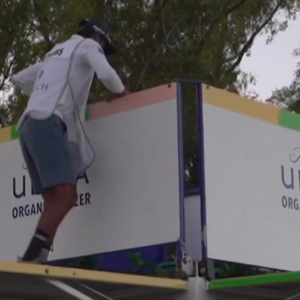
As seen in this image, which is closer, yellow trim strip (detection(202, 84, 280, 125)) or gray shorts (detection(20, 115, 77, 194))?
gray shorts (detection(20, 115, 77, 194))

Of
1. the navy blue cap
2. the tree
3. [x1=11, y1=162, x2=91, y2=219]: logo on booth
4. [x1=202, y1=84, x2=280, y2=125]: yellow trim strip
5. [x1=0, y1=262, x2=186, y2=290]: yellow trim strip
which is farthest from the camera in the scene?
the tree

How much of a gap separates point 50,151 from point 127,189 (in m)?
0.60

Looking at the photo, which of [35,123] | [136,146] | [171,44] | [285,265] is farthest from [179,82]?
[171,44]

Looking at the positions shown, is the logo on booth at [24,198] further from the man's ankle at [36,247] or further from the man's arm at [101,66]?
the man's arm at [101,66]

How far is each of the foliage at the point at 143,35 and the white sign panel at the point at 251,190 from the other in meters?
5.78

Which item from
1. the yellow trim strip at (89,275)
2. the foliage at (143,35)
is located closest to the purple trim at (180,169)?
the yellow trim strip at (89,275)

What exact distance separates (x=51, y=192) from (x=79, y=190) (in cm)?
58

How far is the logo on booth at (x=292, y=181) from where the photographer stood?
600cm

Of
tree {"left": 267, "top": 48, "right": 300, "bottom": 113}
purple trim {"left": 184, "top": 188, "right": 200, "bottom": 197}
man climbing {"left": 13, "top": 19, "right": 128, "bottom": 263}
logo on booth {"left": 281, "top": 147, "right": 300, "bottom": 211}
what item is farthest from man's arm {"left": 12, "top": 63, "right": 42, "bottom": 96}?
tree {"left": 267, "top": 48, "right": 300, "bottom": 113}

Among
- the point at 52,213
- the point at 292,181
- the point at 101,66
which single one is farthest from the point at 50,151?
the point at 292,181

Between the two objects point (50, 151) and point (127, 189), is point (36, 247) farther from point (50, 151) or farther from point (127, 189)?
point (127, 189)

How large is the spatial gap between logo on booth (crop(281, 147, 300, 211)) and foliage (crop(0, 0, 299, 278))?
570cm

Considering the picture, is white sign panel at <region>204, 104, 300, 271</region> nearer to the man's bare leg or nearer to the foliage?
the man's bare leg

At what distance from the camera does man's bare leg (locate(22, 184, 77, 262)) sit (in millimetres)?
5297
